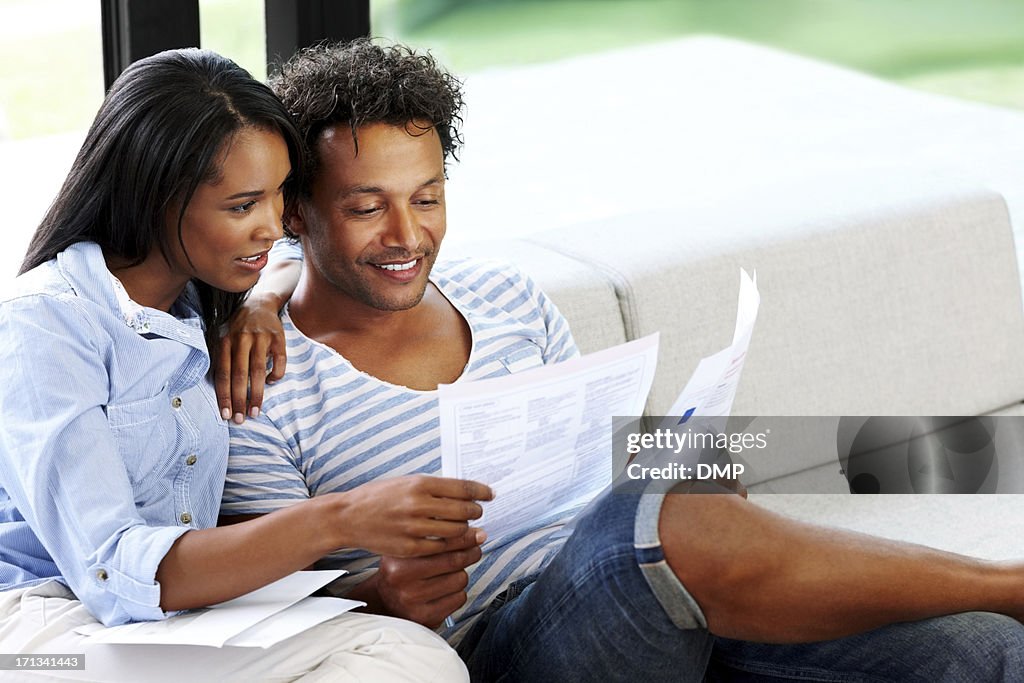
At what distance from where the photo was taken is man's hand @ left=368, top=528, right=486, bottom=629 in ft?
4.53

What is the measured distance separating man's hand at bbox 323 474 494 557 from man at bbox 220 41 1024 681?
0.07 metres

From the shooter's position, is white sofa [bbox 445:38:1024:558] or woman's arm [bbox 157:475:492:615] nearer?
woman's arm [bbox 157:475:492:615]

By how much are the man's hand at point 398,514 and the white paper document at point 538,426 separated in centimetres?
3

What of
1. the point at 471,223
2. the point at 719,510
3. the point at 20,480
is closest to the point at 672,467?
the point at 719,510

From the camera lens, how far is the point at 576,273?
78.2 inches

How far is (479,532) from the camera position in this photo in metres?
1.37

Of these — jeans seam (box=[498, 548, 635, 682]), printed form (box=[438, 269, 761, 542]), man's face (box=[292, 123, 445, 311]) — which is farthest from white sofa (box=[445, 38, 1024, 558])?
jeans seam (box=[498, 548, 635, 682])

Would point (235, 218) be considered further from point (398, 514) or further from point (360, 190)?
point (398, 514)

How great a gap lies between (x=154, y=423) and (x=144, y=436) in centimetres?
2

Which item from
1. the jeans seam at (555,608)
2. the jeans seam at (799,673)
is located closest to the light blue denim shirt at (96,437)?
the jeans seam at (555,608)

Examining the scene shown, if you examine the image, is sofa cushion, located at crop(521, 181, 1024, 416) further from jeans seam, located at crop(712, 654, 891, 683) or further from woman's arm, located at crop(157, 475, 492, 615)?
woman's arm, located at crop(157, 475, 492, 615)

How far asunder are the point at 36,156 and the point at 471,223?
2.13 meters

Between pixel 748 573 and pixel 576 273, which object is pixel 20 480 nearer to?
pixel 748 573

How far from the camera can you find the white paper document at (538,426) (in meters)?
1.26
